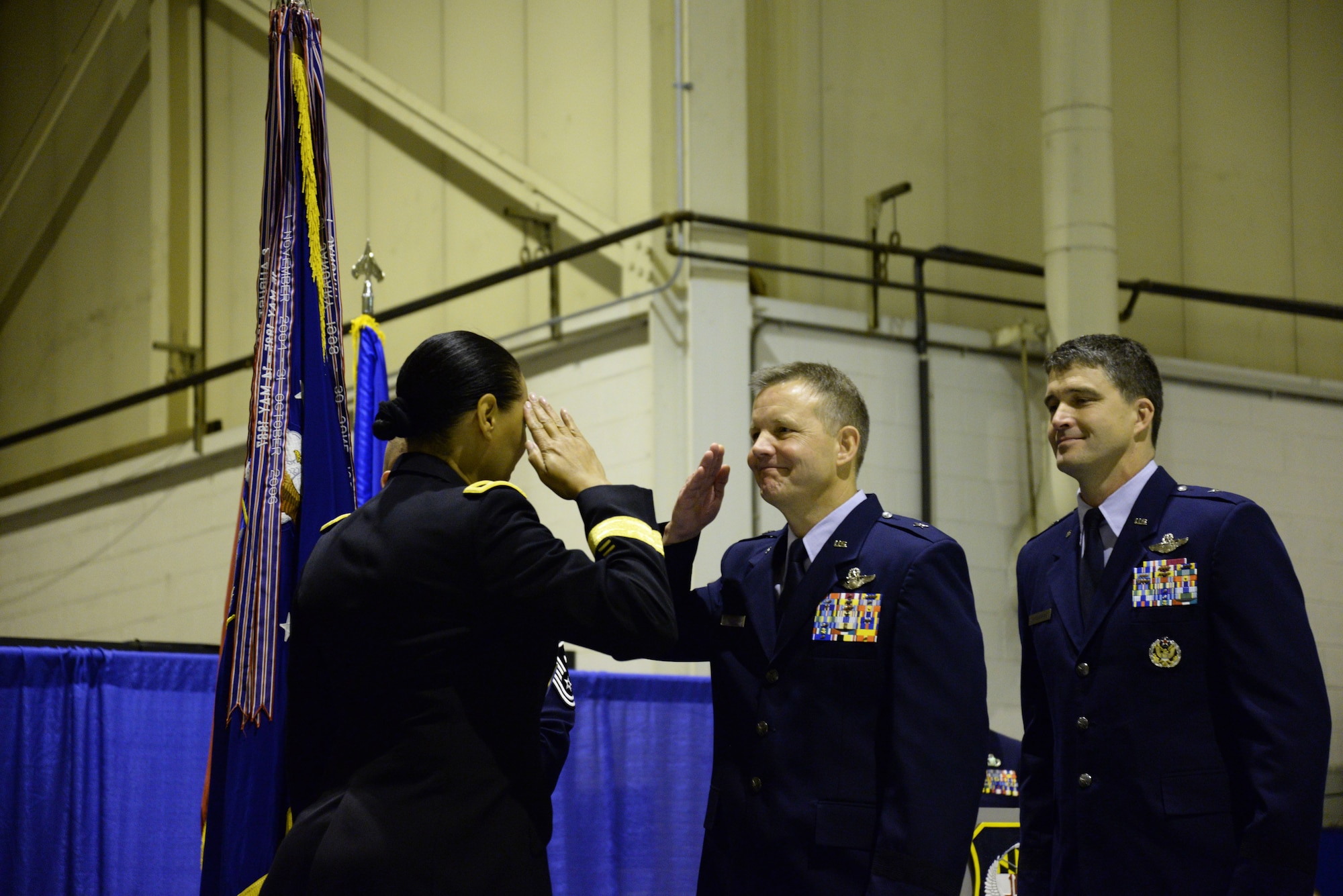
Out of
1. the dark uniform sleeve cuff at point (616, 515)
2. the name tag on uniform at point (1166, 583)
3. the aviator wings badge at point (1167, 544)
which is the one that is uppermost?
the dark uniform sleeve cuff at point (616, 515)

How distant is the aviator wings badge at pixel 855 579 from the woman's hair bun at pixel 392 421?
2.58 feet

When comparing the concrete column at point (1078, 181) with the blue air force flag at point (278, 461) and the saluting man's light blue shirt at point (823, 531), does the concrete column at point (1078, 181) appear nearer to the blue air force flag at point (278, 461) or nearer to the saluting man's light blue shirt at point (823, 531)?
the blue air force flag at point (278, 461)

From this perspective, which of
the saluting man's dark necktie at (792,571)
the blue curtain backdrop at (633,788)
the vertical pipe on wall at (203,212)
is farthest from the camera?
the vertical pipe on wall at (203,212)

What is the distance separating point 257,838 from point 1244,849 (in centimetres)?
202

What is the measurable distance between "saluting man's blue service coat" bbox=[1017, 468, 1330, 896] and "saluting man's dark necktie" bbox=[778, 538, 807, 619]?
45 centimetres

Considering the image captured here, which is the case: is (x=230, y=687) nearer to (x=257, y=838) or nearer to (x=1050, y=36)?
(x=257, y=838)

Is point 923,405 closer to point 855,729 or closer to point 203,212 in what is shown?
point 855,729

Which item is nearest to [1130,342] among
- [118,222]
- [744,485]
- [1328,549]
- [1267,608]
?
[1267,608]

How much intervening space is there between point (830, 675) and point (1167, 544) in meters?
0.60

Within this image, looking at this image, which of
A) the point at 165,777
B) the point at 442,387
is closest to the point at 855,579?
the point at 442,387

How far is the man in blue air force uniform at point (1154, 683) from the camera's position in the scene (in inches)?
89.5

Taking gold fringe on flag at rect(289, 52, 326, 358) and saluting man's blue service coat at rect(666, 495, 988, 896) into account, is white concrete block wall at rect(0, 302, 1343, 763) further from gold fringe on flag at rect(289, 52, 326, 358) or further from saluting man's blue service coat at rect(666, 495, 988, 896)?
saluting man's blue service coat at rect(666, 495, 988, 896)

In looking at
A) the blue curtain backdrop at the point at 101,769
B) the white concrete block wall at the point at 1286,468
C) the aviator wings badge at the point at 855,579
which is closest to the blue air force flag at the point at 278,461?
the blue curtain backdrop at the point at 101,769

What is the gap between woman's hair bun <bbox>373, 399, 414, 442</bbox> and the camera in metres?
2.11
